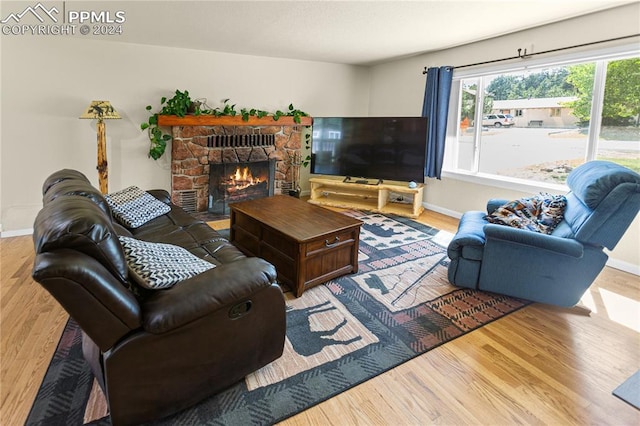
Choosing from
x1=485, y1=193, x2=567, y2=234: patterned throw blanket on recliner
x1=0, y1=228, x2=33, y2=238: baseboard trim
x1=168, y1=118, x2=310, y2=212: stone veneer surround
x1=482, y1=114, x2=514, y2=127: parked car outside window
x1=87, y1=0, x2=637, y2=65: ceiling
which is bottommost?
x1=0, y1=228, x2=33, y2=238: baseboard trim

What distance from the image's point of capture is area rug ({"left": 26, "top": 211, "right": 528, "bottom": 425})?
166 cm

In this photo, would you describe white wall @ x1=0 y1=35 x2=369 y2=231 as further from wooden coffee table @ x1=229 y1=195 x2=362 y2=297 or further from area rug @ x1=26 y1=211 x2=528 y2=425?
area rug @ x1=26 y1=211 x2=528 y2=425

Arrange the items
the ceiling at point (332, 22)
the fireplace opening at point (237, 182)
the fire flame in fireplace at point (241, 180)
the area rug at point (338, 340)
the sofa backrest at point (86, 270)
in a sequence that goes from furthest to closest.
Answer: the fire flame in fireplace at point (241, 180) < the fireplace opening at point (237, 182) < the ceiling at point (332, 22) < the area rug at point (338, 340) < the sofa backrest at point (86, 270)

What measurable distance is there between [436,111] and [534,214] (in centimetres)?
226

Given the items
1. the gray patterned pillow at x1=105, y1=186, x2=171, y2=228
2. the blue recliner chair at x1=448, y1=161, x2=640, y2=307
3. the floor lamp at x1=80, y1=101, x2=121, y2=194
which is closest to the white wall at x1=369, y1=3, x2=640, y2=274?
the blue recliner chair at x1=448, y1=161, x2=640, y2=307

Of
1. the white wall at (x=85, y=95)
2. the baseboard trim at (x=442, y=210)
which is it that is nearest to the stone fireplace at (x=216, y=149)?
the white wall at (x=85, y=95)

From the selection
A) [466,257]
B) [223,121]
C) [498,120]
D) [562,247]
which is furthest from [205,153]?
[562,247]

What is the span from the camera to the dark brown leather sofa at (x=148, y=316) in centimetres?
126

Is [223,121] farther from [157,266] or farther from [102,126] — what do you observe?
[157,266]

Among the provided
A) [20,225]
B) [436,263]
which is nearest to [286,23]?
[436,263]

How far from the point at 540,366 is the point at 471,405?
578 millimetres

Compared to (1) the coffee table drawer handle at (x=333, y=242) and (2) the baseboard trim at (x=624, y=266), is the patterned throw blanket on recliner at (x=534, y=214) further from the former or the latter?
(1) the coffee table drawer handle at (x=333, y=242)

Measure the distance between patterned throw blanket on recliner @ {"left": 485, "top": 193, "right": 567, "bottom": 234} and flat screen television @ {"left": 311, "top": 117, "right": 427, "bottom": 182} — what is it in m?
1.74

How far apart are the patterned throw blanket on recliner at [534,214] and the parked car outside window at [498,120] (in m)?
1.57
